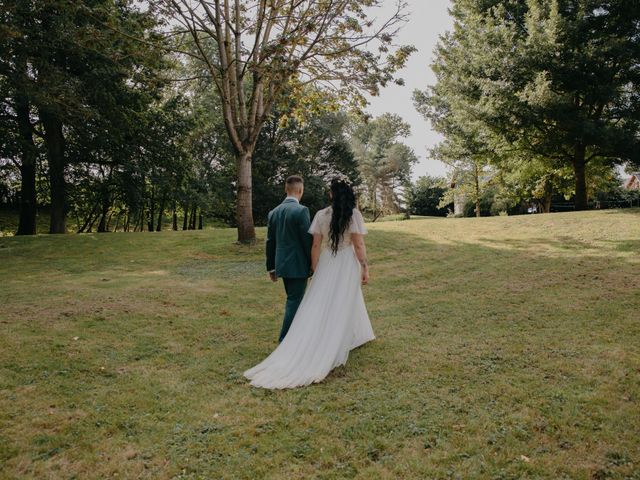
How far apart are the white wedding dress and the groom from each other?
0.19 meters

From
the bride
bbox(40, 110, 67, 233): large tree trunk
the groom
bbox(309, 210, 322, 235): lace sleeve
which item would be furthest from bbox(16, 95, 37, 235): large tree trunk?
the bride

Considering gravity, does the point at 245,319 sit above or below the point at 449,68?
below

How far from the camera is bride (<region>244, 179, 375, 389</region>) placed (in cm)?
542

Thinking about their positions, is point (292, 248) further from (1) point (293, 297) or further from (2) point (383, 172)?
(2) point (383, 172)

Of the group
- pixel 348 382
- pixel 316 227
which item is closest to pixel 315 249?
pixel 316 227

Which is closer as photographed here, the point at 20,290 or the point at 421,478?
the point at 421,478

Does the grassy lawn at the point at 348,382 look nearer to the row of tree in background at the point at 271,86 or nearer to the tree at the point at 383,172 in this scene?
the row of tree in background at the point at 271,86

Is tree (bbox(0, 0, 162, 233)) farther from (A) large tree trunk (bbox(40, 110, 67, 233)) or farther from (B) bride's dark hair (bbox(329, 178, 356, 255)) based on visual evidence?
(B) bride's dark hair (bbox(329, 178, 356, 255))

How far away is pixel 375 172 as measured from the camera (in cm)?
5888

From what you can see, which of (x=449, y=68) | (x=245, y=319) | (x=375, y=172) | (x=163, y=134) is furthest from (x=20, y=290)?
(x=375, y=172)

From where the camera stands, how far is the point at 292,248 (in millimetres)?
5973

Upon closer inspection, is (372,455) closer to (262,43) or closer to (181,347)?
(181,347)

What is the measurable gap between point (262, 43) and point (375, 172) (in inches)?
1771

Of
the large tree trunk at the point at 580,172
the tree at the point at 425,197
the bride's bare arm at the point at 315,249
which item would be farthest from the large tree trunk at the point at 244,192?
the tree at the point at 425,197
